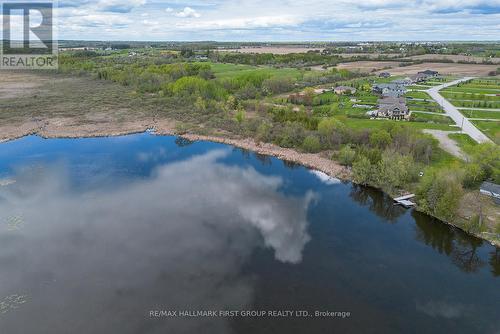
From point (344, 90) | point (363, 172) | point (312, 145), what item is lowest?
point (363, 172)

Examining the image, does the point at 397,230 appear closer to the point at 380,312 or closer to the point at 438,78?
the point at 380,312

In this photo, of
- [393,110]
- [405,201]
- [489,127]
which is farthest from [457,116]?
[405,201]

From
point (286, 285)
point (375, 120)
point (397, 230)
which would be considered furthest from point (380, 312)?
point (375, 120)

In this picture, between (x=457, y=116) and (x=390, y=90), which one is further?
(x=390, y=90)

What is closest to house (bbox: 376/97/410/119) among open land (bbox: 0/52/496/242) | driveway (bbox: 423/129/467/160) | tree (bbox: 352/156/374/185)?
open land (bbox: 0/52/496/242)

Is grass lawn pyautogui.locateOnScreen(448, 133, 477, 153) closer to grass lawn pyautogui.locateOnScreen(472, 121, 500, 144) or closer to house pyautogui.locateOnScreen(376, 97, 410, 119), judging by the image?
grass lawn pyautogui.locateOnScreen(472, 121, 500, 144)

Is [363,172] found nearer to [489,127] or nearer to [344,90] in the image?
[489,127]

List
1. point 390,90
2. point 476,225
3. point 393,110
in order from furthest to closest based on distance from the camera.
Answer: point 390,90, point 393,110, point 476,225
